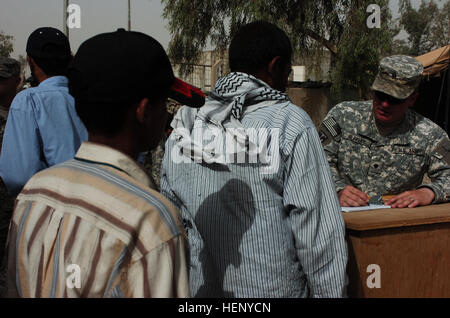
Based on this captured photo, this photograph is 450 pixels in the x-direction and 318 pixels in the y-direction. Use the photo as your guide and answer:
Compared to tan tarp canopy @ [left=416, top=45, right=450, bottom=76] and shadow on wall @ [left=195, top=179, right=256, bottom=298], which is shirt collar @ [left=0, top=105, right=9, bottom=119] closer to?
shadow on wall @ [left=195, top=179, right=256, bottom=298]

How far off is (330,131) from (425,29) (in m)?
37.2

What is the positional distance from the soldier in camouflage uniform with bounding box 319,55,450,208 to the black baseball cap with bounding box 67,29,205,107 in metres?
1.48

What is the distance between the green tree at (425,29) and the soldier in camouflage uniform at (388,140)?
3157 centimetres

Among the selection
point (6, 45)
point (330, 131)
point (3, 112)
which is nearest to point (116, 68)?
point (330, 131)

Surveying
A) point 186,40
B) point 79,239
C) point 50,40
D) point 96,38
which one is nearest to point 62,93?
point 50,40

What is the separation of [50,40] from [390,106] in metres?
1.82

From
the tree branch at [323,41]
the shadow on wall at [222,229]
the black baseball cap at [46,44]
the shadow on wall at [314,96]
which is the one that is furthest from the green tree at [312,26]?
the shadow on wall at [222,229]

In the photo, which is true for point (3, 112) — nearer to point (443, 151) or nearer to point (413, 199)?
point (413, 199)

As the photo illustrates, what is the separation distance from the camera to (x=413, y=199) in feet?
6.36

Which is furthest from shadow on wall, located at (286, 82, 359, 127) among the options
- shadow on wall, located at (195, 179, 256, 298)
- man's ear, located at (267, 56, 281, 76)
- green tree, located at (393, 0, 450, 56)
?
green tree, located at (393, 0, 450, 56)

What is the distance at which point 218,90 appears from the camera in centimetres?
154
